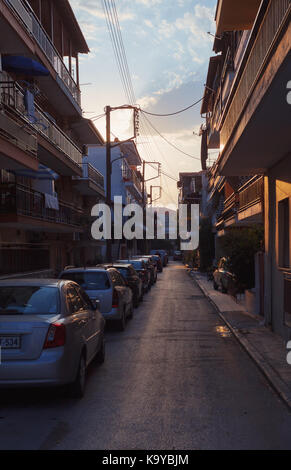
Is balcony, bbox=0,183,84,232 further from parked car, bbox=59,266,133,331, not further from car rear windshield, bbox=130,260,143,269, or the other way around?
parked car, bbox=59,266,133,331

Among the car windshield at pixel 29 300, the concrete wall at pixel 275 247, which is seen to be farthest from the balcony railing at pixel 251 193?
the car windshield at pixel 29 300

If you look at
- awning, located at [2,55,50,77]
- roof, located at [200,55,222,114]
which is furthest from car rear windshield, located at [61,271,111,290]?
roof, located at [200,55,222,114]

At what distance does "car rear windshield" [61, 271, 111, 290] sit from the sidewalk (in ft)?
11.0

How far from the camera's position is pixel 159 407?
6.61 m

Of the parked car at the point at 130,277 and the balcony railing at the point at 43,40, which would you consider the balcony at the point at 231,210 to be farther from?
the balcony railing at the point at 43,40

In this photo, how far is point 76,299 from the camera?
7.99 m

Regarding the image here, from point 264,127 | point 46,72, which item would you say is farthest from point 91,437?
point 46,72

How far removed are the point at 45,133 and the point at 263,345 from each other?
13.2 meters

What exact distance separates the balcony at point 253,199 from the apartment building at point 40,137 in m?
6.66

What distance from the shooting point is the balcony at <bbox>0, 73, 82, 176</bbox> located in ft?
51.9

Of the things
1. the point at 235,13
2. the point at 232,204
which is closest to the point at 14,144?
the point at 235,13

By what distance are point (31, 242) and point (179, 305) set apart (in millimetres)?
6800

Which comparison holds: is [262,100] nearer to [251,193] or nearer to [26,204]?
[251,193]

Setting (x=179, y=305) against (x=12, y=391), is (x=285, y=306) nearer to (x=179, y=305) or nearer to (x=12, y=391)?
(x=12, y=391)
